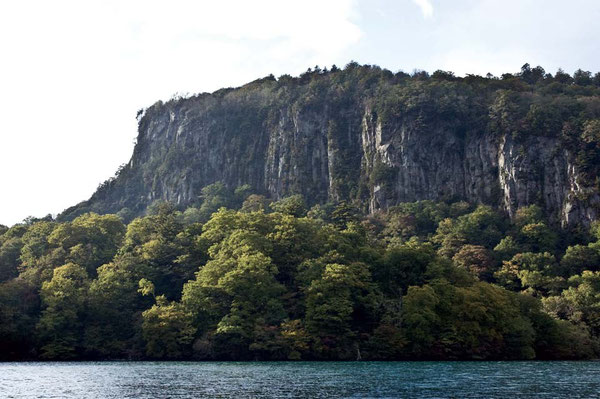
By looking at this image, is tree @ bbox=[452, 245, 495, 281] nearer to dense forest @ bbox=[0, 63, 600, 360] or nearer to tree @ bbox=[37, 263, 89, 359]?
dense forest @ bbox=[0, 63, 600, 360]

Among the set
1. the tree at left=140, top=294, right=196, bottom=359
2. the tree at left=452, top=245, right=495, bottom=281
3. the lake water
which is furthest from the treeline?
the lake water

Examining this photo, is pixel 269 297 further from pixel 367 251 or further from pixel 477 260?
pixel 477 260

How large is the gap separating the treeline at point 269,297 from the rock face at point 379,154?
32272 mm

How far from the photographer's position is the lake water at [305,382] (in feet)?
141

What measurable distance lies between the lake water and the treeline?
51.2 feet

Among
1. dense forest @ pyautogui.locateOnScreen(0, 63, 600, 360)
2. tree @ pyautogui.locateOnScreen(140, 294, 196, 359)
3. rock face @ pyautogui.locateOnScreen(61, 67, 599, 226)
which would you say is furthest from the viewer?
rock face @ pyautogui.locateOnScreen(61, 67, 599, 226)

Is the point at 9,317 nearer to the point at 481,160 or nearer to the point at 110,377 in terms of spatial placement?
the point at 110,377

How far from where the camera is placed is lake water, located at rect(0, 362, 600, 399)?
4306 centimetres

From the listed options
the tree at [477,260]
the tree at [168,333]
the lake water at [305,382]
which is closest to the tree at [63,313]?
the tree at [168,333]

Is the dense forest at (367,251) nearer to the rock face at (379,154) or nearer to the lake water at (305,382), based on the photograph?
the rock face at (379,154)

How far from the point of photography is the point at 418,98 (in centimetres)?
16350

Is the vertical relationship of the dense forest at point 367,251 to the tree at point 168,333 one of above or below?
above

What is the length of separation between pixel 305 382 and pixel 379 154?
11754 cm

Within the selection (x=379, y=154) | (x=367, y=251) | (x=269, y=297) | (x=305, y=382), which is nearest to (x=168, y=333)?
(x=269, y=297)
